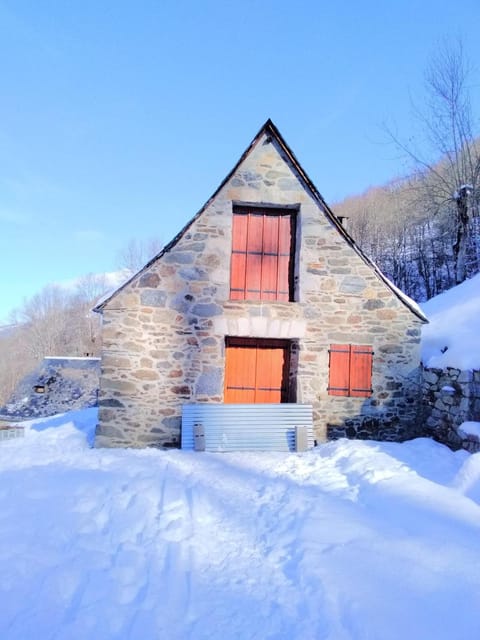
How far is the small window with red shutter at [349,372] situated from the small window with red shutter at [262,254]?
1.36 m

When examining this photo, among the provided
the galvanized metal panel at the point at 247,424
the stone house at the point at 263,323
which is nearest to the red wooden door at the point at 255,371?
the stone house at the point at 263,323

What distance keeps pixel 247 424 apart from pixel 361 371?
2.25m

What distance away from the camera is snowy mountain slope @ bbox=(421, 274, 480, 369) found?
559 cm

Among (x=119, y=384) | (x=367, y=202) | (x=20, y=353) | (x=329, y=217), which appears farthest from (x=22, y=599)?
(x=20, y=353)

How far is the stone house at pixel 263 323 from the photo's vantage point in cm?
595

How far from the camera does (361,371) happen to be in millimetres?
6352

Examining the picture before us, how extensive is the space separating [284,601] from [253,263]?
200 inches

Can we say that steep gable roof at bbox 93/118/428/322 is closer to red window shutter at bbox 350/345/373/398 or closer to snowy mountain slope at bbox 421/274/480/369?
snowy mountain slope at bbox 421/274/480/369

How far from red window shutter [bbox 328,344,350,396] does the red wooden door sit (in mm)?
822

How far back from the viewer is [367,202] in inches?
1029

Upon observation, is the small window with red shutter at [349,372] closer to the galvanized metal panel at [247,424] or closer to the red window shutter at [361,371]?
the red window shutter at [361,371]

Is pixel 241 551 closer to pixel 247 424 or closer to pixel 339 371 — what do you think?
pixel 247 424

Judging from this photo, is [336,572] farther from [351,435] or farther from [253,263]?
[253,263]

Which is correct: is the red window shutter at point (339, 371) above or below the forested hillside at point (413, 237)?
below
